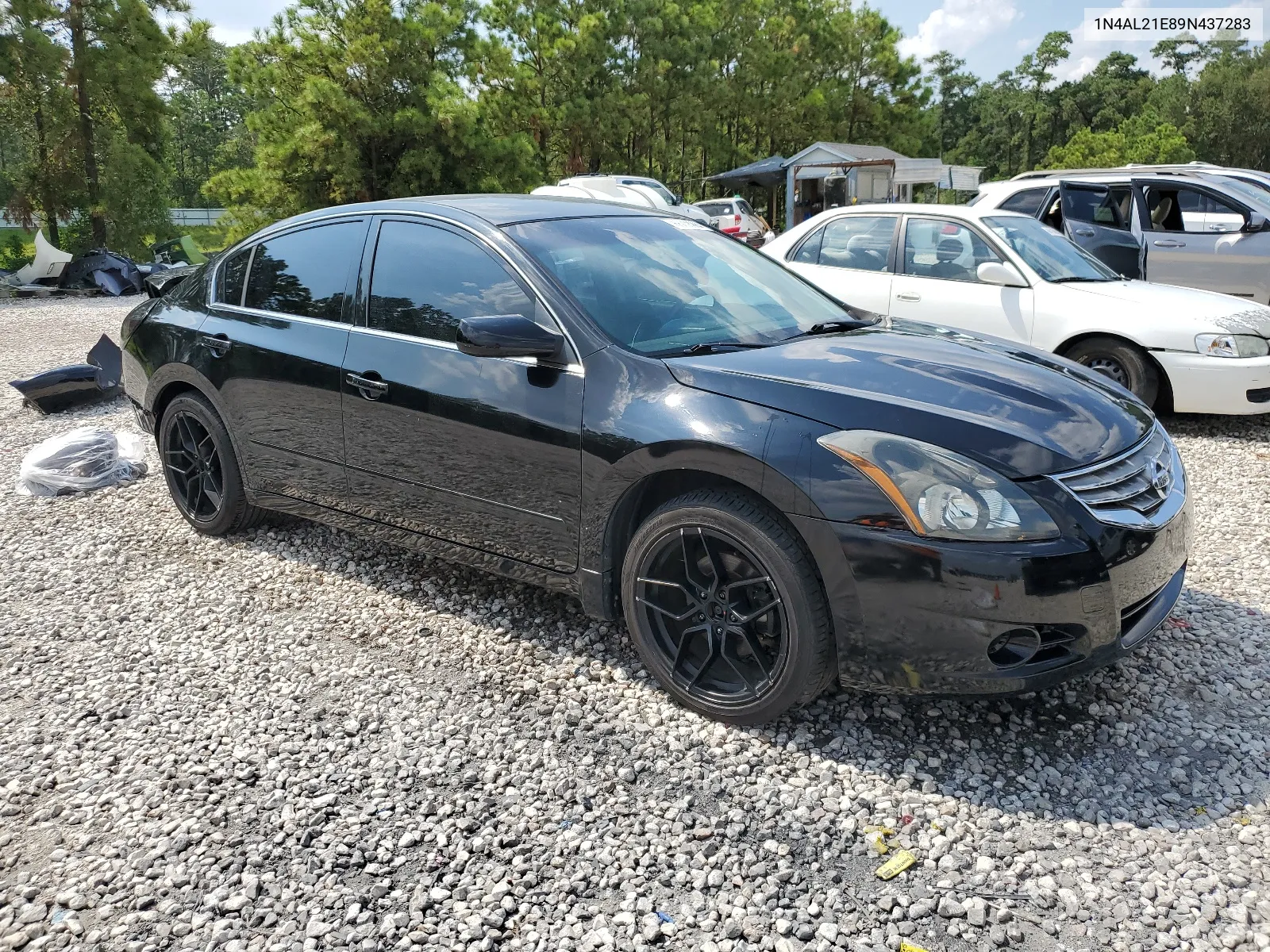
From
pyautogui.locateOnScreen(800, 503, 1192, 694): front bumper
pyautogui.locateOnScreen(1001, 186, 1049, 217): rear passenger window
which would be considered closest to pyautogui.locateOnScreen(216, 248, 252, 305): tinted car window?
pyautogui.locateOnScreen(800, 503, 1192, 694): front bumper

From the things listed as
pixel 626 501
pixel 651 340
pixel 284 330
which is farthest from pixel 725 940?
pixel 284 330

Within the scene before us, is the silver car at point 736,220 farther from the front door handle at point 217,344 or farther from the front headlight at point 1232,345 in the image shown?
the front door handle at point 217,344

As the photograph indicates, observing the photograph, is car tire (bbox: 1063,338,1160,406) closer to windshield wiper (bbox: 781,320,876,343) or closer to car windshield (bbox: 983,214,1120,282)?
car windshield (bbox: 983,214,1120,282)

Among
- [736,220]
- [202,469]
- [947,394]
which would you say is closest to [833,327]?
[947,394]

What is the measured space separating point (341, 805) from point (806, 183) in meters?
35.3

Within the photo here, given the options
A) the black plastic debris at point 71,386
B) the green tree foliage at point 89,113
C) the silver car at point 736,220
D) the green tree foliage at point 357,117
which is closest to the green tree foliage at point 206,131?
the green tree foliage at point 89,113

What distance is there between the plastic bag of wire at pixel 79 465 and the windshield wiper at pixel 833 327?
183 inches

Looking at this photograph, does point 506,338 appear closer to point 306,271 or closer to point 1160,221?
point 306,271

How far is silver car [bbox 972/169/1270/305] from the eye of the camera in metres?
9.60

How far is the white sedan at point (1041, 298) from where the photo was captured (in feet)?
21.0

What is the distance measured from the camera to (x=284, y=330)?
14.0 feet

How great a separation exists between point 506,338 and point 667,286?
0.75 metres

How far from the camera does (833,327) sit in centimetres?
375

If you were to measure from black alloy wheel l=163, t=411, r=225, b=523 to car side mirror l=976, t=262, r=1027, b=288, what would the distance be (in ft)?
16.7
